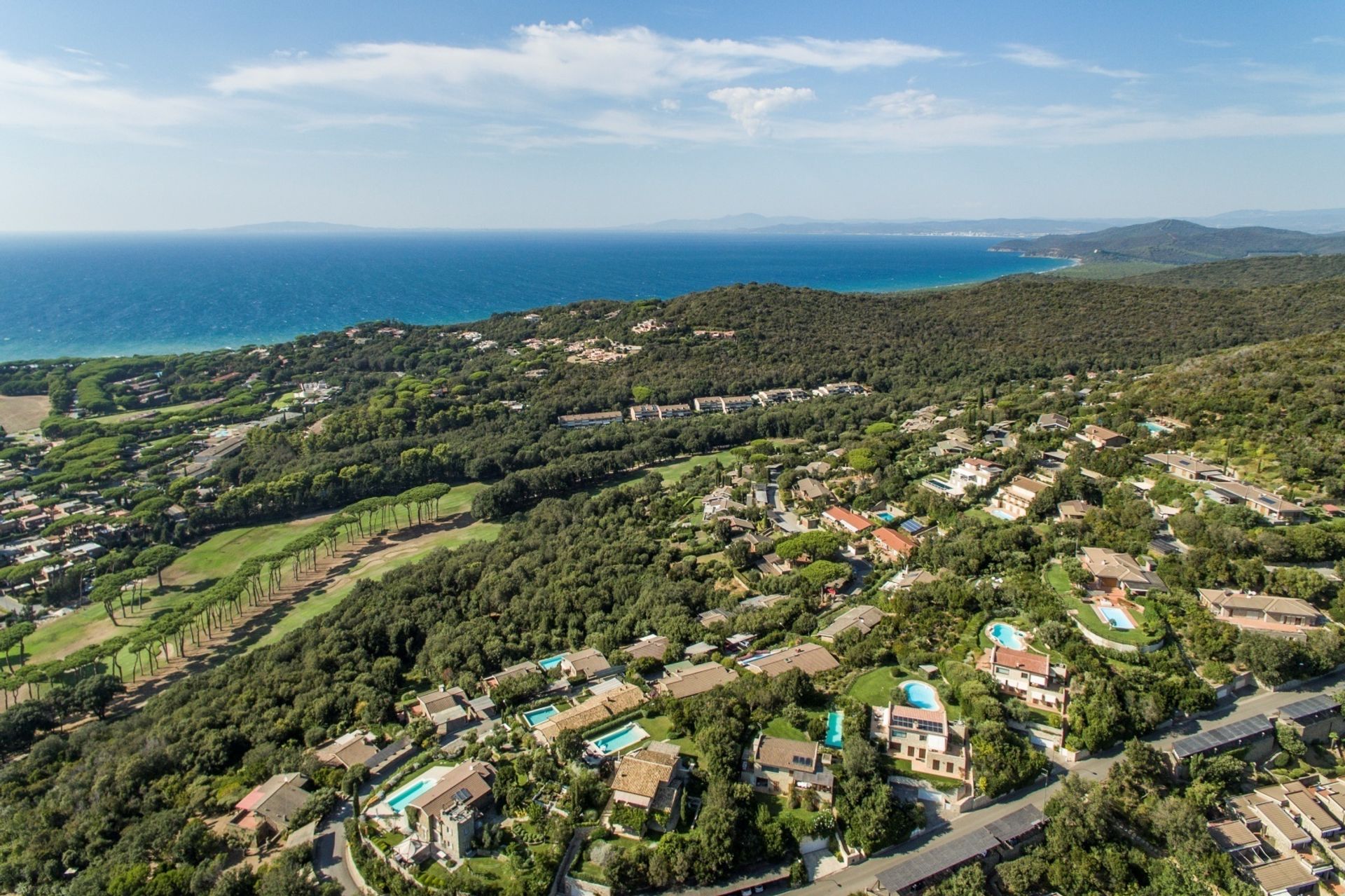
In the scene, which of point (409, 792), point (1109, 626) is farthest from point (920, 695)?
point (409, 792)

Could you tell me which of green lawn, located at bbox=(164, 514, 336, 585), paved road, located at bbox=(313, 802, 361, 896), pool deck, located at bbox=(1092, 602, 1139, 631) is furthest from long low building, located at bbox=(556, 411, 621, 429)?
paved road, located at bbox=(313, 802, 361, 896)

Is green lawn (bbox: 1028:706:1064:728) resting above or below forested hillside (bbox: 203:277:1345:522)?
below

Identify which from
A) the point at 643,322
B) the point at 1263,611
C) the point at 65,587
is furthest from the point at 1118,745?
the point at 643,322

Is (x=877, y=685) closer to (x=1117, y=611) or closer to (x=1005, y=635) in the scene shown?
(x=1005, y=635)

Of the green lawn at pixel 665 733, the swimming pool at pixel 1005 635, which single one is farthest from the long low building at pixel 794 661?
the swimming pool at pixel 1005 635

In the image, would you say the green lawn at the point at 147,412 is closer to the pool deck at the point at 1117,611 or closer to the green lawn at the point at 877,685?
the green lawn at the point at 877,685

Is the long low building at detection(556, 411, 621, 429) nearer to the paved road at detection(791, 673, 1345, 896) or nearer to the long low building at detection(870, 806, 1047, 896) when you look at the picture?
the paved road at detection(791, 673, 1345, 896)
